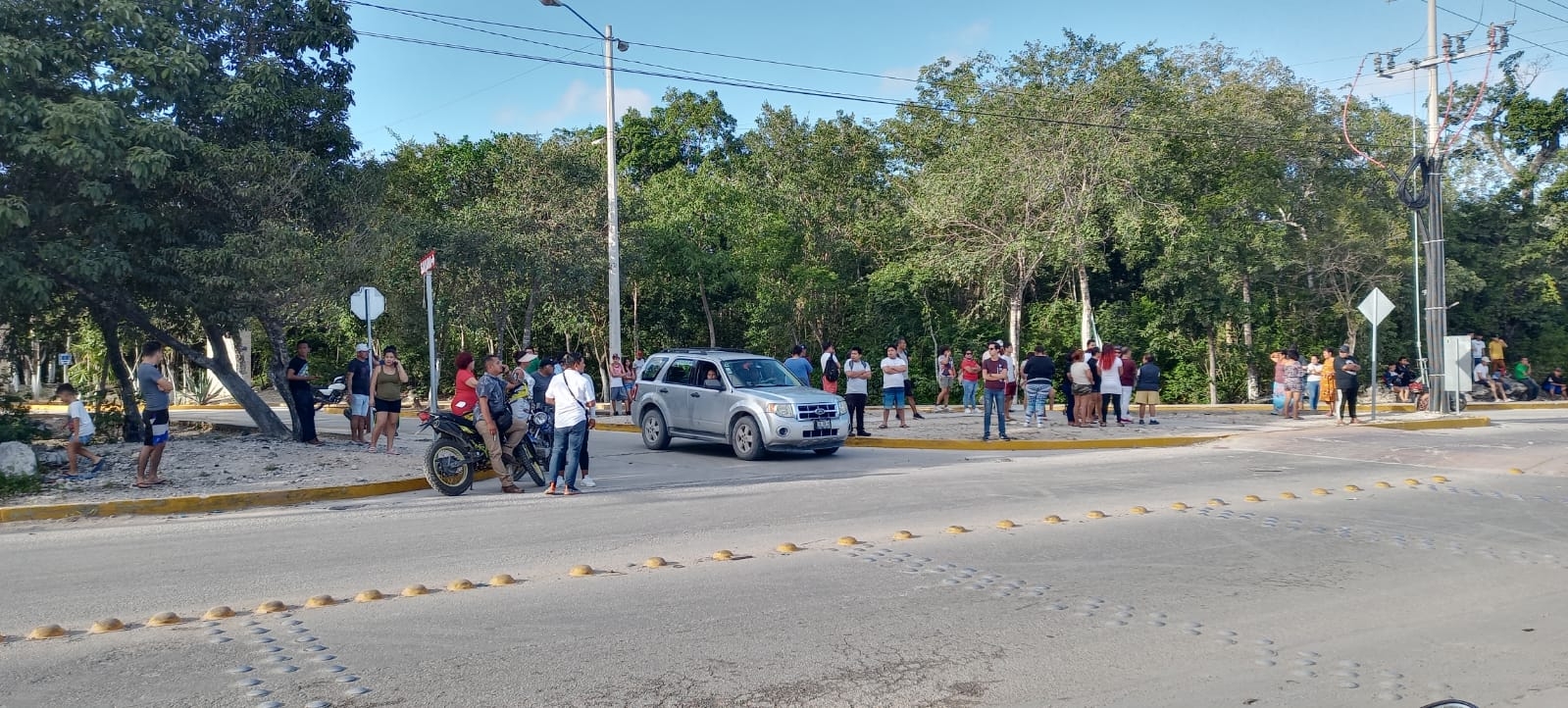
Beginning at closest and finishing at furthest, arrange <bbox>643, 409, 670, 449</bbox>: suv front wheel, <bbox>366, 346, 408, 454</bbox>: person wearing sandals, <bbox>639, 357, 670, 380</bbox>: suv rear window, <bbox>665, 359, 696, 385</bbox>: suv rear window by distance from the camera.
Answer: <bbox>366, 346, 408, 454</bbox>: person wearing sandals → <bbox>665, 359, 696, 385</bbox>: suv rear window → <bbox>643, 409, 670, 449</bbox>: suv front wheel → <bbox>639, 357, 670, 380</bbox>: suv rear window

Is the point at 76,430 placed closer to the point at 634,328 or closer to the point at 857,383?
the point at 857,383

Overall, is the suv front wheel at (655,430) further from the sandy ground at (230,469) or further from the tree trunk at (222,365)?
the tree trunk at (222,365)

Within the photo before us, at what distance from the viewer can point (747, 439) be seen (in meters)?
16.0

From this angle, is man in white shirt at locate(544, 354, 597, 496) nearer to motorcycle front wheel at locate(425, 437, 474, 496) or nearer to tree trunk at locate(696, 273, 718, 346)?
motorcycle front wheel at locate(425, 437, 474, 496)

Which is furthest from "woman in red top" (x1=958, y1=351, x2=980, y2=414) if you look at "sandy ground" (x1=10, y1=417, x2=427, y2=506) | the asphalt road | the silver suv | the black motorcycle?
the black motorcycle

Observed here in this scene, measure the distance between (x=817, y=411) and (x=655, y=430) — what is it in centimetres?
320

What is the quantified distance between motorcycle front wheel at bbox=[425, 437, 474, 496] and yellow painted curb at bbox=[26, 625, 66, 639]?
597cm

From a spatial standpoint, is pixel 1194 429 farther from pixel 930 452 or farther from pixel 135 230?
pixel 135 230

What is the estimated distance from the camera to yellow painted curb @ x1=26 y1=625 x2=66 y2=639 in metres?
6.19

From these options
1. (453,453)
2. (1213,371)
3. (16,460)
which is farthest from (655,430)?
(1213,371)

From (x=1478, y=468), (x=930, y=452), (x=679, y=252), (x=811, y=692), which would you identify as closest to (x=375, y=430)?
(x=930, y=452)

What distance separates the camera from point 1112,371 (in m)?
21.3

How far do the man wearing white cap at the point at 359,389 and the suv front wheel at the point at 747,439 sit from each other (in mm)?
5531

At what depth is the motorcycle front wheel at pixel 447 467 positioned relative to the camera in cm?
1233
